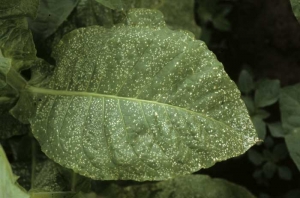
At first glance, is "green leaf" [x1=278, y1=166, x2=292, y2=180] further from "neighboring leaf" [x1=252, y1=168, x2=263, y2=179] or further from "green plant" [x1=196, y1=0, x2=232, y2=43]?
"green plant" [x1=196, y1=0, x2=232, y2=43]

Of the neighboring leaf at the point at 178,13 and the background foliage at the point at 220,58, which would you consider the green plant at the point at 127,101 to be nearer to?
the background foliage at the point at 220,58

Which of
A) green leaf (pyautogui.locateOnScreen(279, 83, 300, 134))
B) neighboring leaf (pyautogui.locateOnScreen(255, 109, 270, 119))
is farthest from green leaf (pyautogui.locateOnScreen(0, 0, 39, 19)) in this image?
neighboring leaf (pyautogui.locateOnScreen(255, 109, 270, 119))

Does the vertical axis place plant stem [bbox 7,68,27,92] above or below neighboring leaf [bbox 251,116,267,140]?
above

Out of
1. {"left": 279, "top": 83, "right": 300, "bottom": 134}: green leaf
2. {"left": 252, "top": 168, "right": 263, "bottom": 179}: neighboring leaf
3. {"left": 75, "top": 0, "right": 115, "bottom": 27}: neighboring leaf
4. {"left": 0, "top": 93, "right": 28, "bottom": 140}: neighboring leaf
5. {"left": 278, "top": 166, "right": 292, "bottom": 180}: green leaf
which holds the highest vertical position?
{"left": 75, "top": 0, "right": 115, "bottom": 27}: neighboring leaf

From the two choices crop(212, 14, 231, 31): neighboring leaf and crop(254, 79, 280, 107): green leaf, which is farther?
crop(212, 14, 231, 31): neighboring leaf

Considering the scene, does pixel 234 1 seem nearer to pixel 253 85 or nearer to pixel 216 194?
pixel 253 85

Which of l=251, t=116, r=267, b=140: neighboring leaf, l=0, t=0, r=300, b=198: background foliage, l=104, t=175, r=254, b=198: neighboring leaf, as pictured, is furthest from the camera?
l=251, t=116, r=267, b=140: neighboring leaf

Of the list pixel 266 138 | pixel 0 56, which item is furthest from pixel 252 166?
pixel 0 56

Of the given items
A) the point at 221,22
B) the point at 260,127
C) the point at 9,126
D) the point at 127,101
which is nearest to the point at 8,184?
the point at 127,101
